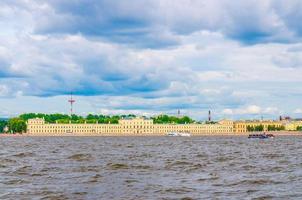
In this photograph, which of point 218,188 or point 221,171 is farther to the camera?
point 221,171

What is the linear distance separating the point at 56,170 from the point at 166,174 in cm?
647

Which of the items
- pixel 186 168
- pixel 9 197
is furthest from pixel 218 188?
pixel 186 168

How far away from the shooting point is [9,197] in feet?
72.2

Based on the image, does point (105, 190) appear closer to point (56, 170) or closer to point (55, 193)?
point (55, 193)

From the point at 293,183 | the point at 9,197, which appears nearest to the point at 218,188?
the point at 293,183

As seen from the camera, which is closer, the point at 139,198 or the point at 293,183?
the point at 139,198

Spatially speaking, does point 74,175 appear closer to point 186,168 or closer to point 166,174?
point 166,174

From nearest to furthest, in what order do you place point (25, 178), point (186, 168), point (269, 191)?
point (269, 191), point (25, 178), point (186, 168)

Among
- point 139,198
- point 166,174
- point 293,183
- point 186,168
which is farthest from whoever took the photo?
point 186,168

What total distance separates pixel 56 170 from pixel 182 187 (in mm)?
10874

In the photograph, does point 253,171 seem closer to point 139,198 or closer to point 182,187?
point 182,187

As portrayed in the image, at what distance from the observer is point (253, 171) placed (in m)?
33.0

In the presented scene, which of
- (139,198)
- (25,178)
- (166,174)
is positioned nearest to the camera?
(139,198)

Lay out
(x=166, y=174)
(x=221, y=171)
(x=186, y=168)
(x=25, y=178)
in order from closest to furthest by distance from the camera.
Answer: (x=25, y=178) → (x=166, y=174) → (x=221, y=171) → (x=186, y=168)
